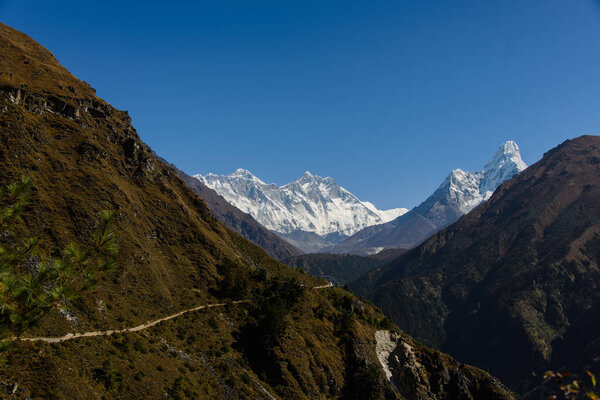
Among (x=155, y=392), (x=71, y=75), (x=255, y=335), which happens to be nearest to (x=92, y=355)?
(x=155, y=392)

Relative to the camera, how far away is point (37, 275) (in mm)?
23625

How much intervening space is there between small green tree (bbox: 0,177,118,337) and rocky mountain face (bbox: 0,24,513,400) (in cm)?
2959

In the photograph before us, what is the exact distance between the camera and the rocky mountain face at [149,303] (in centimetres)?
6525

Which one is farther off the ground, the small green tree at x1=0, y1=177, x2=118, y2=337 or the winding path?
the small green tree at x1=0, y1=177, x2=118, y2=337

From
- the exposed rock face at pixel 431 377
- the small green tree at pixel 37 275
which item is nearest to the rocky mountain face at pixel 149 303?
the exposed rock face at pixel 431 377

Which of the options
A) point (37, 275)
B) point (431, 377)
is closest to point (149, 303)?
point (37, 275)

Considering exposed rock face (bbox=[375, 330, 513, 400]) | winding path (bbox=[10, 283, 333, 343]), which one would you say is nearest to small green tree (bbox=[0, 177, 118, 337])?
winding path (bbox=[10, 283, 333, 343])

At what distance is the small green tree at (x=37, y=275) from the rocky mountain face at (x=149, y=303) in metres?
29.6

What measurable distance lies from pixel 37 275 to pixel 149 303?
74.2m

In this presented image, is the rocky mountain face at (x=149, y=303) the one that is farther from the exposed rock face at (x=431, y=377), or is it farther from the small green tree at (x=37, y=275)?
the small green tree at (x=37, y=275)

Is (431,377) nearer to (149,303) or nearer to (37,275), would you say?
(149,303)

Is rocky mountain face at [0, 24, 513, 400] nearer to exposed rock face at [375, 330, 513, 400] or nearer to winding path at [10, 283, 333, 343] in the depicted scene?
exposed rock face at [375, 330, 513, 400]

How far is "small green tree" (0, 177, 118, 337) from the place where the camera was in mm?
22203

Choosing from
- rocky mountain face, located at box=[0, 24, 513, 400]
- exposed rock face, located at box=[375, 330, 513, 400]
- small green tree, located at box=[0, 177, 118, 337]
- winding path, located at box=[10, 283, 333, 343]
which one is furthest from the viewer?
exposed rock face, located at box=[375, 330, 513, 400]
